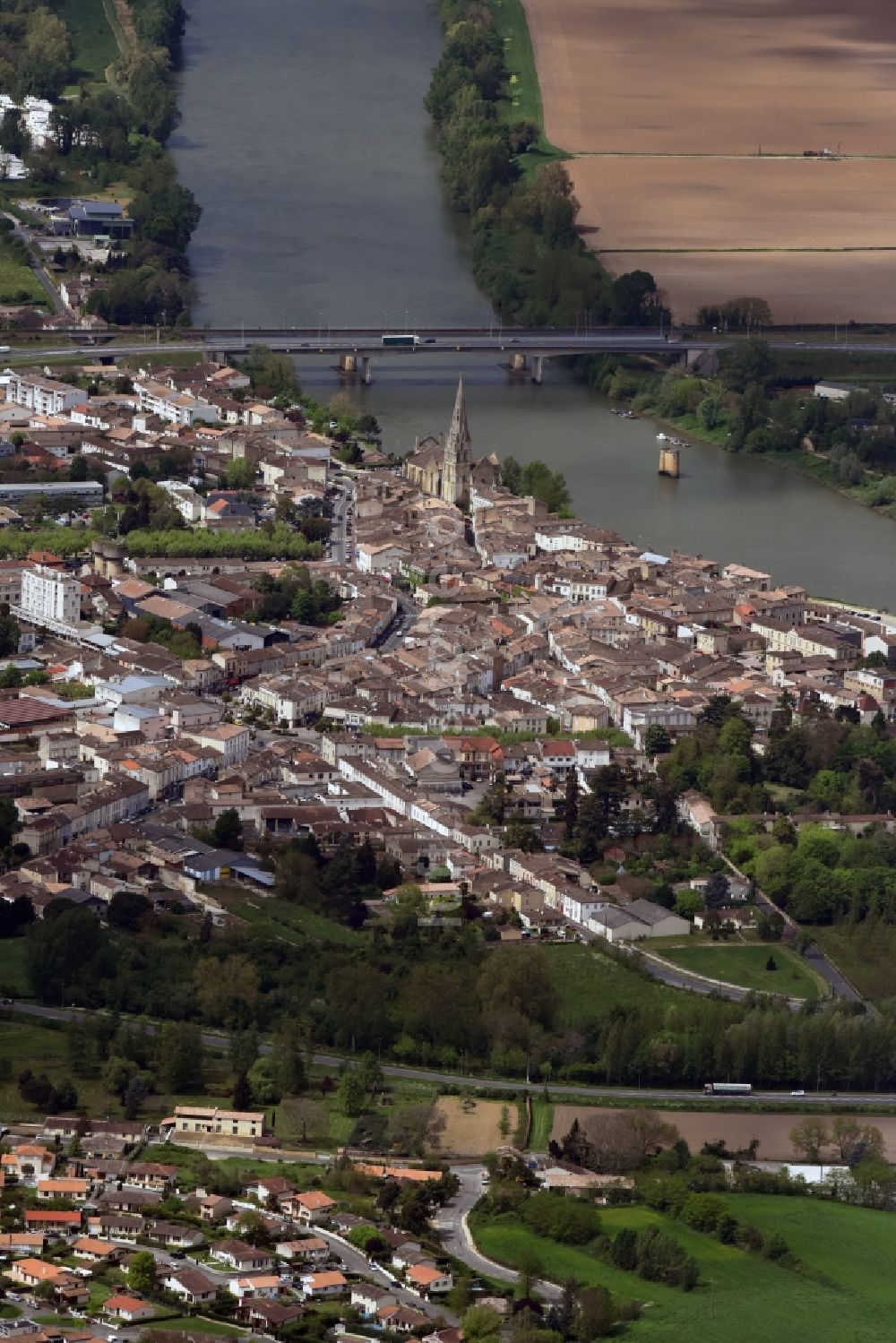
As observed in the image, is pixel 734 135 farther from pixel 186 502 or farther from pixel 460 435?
pixel 186 502

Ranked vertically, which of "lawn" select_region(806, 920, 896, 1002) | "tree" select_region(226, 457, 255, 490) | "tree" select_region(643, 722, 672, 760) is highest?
"tree" select_region(226, 457, 255, 490)

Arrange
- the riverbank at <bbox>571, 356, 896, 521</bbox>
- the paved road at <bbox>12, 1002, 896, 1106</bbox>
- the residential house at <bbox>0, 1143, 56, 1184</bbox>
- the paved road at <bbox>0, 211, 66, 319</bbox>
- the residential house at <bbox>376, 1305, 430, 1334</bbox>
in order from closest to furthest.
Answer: the residential house at <bbox>376, 1305, 430, 1334</bbox>
the residential house at <bbox>0, 1143, 56, 1184</bbox>
the paved road at <bbox>12, 1002, 896, 1106</bbox>
the riverbank at <bbox>571, 356, 896, 521</bbox>
the paved road at <bbox>0, 211, 66, 319</bbox>

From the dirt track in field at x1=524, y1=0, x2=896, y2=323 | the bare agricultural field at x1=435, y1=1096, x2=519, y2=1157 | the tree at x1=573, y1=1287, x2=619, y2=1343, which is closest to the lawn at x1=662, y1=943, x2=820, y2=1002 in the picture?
the bare agricultural field at x1=435, y1=1096, x2=519, y2=1157

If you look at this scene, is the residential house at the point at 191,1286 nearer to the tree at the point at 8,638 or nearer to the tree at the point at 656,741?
the tree at the point at 656,741

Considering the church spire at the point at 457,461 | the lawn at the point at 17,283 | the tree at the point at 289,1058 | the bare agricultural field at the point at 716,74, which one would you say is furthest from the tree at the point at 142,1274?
the bare agricultural field at the point at 716,74

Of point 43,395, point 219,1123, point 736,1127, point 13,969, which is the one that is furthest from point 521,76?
point 219,1123

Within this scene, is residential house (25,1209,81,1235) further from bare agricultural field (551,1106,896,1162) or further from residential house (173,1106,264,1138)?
bare agricultural field (551,1106,896,1162)
